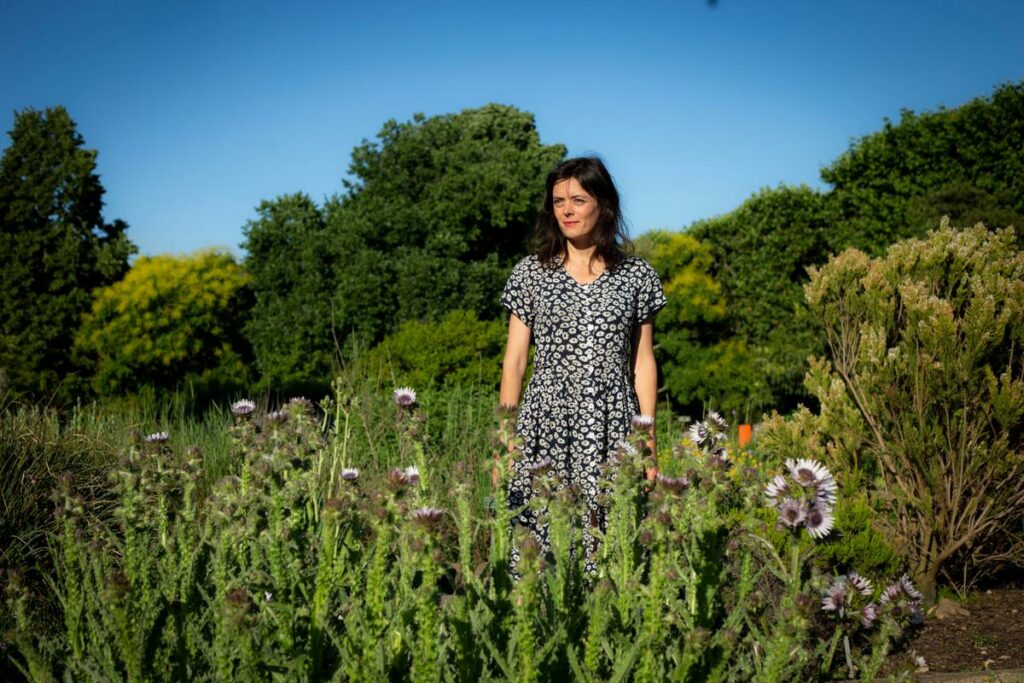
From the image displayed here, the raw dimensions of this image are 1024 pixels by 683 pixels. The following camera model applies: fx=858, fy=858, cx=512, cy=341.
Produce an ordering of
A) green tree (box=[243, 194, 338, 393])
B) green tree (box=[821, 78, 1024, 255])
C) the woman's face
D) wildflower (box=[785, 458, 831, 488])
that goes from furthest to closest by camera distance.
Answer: green tree (box=[243, 194, 338, 393]) < green tree (box=[821, 78, 1024, 255]) < the woman's face < wildflower (box=[785, 458, 831, 488])

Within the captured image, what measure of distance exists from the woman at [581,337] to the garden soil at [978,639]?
1.40 meters

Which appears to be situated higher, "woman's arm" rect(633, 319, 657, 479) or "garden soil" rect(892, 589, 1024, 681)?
"woman's arm" rect(633, 319, 657, 479)

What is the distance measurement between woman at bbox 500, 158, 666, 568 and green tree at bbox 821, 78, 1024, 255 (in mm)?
6377

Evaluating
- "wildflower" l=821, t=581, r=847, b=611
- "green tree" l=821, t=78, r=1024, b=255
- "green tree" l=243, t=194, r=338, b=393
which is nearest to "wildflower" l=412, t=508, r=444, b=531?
"wildflower" l=821, t=581, r=847, b=611

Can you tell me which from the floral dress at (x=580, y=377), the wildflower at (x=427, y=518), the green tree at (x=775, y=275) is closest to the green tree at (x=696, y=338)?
the green tree at (x=775, y=275)

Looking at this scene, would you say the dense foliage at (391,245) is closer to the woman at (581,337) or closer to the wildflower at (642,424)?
the woman at (581,337)

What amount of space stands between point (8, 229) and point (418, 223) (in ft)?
21.8

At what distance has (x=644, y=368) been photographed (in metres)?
3.71

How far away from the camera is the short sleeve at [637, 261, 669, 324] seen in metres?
3.60

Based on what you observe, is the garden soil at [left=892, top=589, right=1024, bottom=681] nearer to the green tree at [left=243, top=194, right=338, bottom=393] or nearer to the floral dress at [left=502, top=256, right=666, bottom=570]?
the floral dress at [left=502, top=256, right=666, bottom=570]

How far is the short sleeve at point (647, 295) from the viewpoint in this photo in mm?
3598

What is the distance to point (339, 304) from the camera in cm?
1188

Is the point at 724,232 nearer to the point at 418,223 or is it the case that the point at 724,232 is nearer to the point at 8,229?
the point at 418,223

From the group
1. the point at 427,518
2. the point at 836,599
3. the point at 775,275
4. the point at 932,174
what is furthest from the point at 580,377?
the point at 775,275
